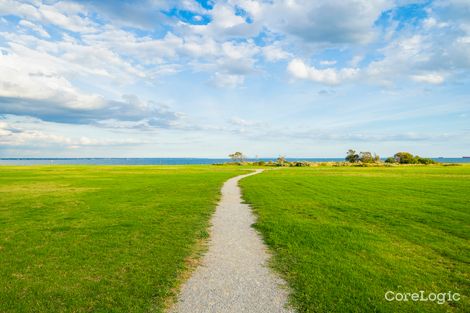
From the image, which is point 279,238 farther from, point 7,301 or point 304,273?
point 7,301

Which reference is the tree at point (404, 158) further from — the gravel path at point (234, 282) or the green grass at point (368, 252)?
the gravel path at point (234, 282)

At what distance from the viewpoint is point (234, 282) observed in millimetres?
7617

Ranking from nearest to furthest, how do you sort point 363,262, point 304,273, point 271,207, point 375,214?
1. point 304,273
2. point 363,262
3. point 375,214
4. point 271,207

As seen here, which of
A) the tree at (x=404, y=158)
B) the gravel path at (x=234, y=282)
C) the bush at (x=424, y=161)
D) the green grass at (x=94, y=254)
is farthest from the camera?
the tree at (x=404, y=158)

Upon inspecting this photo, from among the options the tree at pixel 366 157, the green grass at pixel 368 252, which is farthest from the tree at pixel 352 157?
the green grass at pixel 368 252

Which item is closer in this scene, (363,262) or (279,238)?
(363,262)

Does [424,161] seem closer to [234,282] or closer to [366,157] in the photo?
[366,157]

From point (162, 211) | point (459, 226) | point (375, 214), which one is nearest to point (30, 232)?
point (162, 211)

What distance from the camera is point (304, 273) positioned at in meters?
8.09

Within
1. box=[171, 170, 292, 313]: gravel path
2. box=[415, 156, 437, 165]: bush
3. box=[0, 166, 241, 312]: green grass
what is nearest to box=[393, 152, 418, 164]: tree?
box=[415, 156, 437, 165]: bush

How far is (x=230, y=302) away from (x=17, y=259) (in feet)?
25.3

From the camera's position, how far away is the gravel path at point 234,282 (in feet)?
21.1

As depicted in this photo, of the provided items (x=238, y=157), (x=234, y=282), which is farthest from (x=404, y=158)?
(x=234, y=282)

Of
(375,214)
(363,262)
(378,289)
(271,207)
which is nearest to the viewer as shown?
(378,289)
